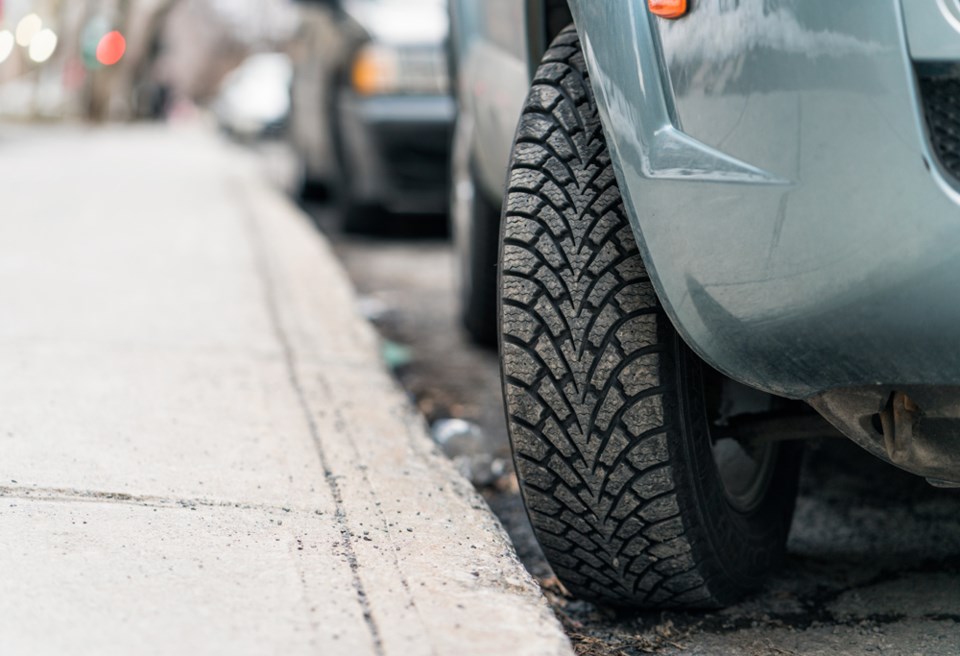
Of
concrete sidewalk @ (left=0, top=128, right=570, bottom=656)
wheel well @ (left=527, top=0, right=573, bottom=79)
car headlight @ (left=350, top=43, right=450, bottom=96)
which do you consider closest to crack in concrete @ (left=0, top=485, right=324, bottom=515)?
concrete sidewalk @ (left=0, top=128, right=570, bottom=656)

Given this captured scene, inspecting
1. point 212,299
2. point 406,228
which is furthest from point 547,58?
point 406,228

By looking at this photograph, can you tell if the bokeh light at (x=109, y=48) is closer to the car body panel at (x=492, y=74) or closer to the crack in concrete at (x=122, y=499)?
the car body panel at (x=492, y=74)

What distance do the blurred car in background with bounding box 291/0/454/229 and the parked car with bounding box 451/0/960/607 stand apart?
155 inches

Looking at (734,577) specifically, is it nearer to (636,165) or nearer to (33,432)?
(636,165)

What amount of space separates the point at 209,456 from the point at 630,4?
1.16 metres

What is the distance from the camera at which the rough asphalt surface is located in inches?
74.5

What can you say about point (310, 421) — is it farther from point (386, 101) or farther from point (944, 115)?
point (386, 101)

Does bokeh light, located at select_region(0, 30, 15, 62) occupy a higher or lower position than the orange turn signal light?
lower

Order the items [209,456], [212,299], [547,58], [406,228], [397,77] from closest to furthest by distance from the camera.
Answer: [547,58]
[209,456]
[212,299]
[397,77]
[406,228]

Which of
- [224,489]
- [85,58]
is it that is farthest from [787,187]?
[85,58]

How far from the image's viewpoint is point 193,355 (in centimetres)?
310

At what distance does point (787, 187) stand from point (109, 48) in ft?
93.5

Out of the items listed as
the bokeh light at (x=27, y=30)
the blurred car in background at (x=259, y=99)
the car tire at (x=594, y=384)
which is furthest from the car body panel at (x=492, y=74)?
the bokeh light at (x=27, y=30)

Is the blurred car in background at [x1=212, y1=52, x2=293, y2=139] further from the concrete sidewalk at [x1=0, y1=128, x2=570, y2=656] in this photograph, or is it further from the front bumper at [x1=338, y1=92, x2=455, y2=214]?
the concrete sidewalk at [x1=0, y1=128, x2=570, y2=656]
